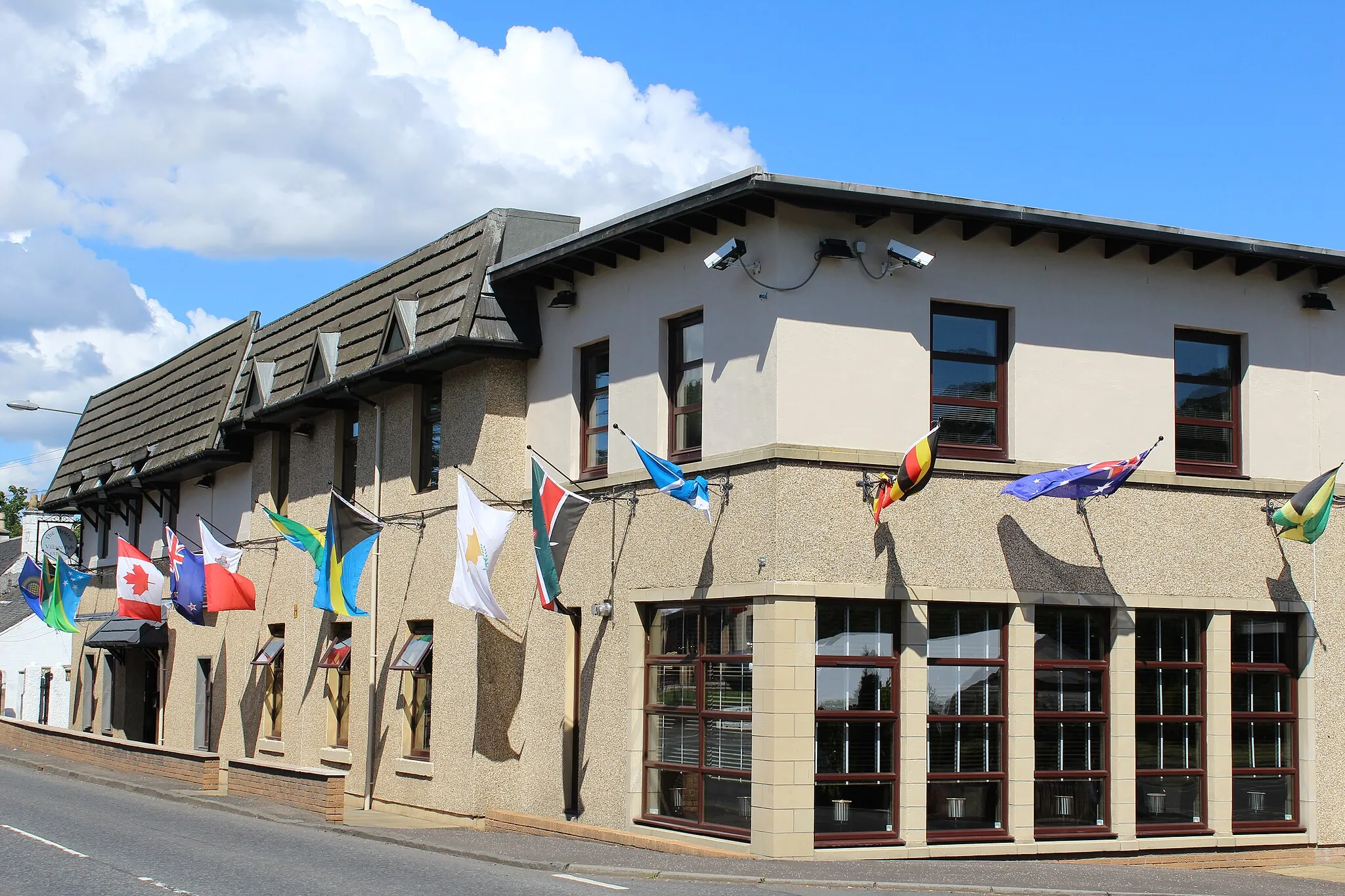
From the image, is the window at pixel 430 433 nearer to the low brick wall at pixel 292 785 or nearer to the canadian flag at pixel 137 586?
the low brick wall at pixel 292 785

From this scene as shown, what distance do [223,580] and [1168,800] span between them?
15421 millimetres

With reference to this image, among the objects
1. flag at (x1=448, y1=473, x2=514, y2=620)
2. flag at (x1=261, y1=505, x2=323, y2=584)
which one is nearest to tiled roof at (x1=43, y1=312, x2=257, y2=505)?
flag at (x1=261, y1=505, x2=323, y2=584)

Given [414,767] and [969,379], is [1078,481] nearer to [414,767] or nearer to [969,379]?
[969,379]

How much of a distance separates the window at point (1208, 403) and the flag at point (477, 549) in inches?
309

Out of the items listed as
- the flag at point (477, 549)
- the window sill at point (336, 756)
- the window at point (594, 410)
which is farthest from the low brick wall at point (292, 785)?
the window at point (594, 410)

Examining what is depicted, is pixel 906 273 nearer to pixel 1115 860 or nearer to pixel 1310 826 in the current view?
pixel 1115 860

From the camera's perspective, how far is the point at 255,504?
2795 centimetres

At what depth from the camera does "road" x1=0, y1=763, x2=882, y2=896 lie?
12945mm

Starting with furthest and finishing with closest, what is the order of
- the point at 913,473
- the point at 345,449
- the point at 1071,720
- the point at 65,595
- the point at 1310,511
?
the point at 65,595 → the point at 345,449 → the point at 1310,511 → the point at 1071,720 → the point at 913,473

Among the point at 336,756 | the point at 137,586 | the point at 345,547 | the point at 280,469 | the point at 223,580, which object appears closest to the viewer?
the point at 345,547

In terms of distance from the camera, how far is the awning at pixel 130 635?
106 feet

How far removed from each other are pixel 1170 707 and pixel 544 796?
7457 millimetres

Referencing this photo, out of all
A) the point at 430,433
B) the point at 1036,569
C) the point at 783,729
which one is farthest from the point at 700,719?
the point at 430,433

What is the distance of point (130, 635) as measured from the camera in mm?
32719
